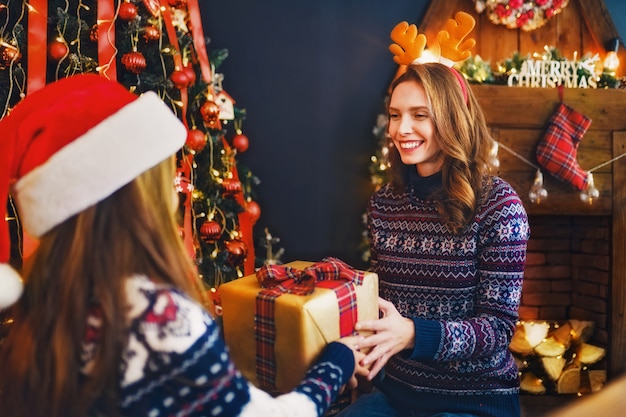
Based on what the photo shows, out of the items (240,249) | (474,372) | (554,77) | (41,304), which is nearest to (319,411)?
(41,304)

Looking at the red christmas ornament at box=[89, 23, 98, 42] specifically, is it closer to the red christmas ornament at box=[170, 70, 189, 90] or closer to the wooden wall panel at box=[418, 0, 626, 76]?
the red christmas ornament at box=[170, 70, 189, 90]

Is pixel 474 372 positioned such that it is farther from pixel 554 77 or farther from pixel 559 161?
pixel 554 77

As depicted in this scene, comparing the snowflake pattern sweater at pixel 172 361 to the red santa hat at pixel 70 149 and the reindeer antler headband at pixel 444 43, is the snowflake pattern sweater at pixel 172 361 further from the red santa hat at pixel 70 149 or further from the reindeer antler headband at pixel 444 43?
the reindeer antler headband at pixel 444 43

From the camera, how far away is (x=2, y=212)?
95 centimetres

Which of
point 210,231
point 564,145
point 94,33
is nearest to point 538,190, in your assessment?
point 564,145

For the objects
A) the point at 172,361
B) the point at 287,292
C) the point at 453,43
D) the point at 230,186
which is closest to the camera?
the point at 172,361

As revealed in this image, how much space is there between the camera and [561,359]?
10.3ft

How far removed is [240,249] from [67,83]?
1666 millimetres

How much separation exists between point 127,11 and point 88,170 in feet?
5.25

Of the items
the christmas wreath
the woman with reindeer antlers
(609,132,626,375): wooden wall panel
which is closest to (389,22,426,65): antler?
the woman with reindeer antlers

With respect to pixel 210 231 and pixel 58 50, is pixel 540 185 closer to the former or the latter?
pixel 210 231

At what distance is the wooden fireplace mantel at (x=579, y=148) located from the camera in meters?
2.90

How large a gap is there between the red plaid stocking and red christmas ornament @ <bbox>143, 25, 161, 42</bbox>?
194 cm

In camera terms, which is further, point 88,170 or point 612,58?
point 612,58
